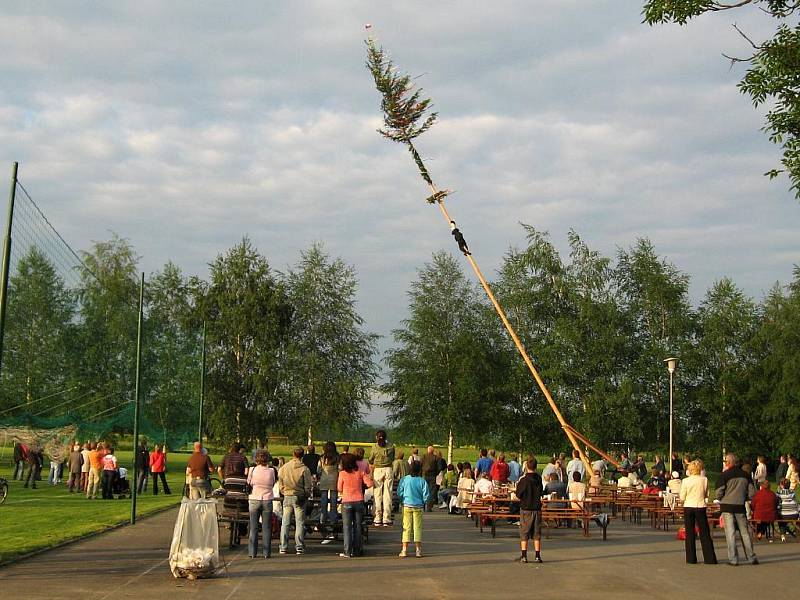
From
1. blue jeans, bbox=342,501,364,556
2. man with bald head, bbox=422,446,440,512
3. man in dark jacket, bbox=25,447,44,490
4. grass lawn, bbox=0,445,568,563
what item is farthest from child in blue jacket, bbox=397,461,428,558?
man in dark jacket, bbox=25,447,44,490

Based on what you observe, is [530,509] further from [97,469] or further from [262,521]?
[97,469]

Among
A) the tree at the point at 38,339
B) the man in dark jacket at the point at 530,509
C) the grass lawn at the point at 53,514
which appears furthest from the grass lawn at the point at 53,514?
the man in dark jacket at the point at 530,509

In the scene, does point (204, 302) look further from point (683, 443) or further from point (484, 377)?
point (683, 443)

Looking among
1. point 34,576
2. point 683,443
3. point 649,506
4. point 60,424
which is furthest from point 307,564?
point 683,443

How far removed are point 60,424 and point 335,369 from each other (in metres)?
19.4

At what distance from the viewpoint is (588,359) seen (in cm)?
5484

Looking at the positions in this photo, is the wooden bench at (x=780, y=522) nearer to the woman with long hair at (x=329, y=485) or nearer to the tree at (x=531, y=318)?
the woman with long hair at (x=329, y=485)

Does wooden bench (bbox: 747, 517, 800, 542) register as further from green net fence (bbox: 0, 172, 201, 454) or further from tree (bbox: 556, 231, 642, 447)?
tree (bbox: 556, 231, 642, 447)

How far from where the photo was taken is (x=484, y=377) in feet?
187

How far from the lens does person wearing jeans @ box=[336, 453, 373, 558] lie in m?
15.8

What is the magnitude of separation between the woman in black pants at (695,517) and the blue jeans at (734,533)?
0.27 metres

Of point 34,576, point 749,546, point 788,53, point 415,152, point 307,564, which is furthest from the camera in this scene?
point 415,152

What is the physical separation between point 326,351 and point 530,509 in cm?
4277

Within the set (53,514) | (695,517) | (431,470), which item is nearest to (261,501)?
(695,517)
